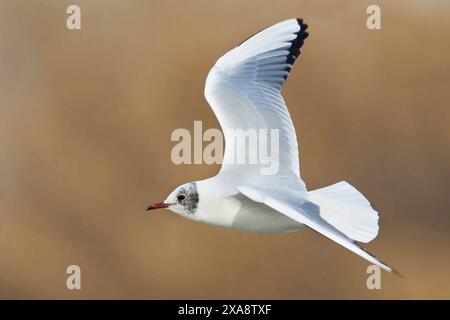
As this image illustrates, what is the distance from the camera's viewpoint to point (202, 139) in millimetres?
2654

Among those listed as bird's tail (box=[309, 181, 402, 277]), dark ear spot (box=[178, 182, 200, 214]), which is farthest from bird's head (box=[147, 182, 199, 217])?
bird's tail (box=[309, 181, 402, 277])

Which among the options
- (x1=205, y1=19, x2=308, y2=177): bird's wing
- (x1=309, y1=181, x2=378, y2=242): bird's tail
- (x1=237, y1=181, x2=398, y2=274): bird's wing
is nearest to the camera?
(x1=237, y1=181, x2=398, y2=274): bird's wing

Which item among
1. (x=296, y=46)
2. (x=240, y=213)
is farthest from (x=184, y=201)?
(x=296, y=46)

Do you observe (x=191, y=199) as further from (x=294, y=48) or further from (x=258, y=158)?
(x=294, y=48)

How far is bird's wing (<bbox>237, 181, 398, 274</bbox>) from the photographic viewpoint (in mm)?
1789

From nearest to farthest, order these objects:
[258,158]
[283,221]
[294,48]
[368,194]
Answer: [283,221] < [258,158] < [294,48] < [368,194]

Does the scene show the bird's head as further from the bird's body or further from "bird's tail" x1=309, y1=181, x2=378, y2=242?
"bird's tail" x1=309, y1=181, x2=378, y2=242

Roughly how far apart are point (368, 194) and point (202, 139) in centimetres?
207

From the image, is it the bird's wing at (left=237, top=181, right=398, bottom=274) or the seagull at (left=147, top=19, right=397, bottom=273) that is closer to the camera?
the bird's wing at (left=237, top=181, right=398, bottom=274)

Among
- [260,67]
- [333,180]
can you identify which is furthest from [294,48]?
[333,180]

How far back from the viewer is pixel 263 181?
2307 millimetres

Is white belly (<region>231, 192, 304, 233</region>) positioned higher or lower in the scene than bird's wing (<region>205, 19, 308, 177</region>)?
lower

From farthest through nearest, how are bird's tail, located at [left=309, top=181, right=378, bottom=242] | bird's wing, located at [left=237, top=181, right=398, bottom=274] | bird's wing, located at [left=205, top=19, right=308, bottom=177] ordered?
bird's wing, located at [left=205, top=19, right=308, bottom=177], bird's tail, located at [left=309, top=181, right=378, bottom=242], bird's wing, located at [left=237, top=181, right=398, bottom=274]

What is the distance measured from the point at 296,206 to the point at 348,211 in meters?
0.30
